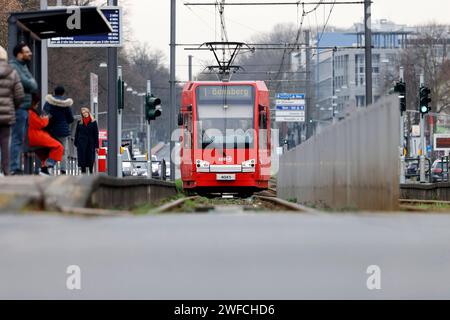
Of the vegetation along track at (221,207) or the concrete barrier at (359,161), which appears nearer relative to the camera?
the vegetation along track at (221,207)

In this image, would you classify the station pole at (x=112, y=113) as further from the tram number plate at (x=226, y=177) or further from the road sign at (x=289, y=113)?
the road sign at (x=289, y=113)

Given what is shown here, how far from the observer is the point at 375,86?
Result: 182375 millimetres

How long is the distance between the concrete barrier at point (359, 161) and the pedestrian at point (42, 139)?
165 inches

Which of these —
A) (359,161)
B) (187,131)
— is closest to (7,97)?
(359,161)

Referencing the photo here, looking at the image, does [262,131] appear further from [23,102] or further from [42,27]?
[23,102]

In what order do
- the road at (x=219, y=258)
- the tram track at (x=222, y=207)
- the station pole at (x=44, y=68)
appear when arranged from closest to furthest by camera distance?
the road at (x=219, y=258), the tram track at (x=222, y=207), the station pole at (x=44, y=68)

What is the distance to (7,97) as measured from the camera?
14664 millimetres

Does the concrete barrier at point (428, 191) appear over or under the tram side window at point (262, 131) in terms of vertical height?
under

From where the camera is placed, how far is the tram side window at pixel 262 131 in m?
35.9

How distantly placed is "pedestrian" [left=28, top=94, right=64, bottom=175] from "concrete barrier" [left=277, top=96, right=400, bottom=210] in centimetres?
419

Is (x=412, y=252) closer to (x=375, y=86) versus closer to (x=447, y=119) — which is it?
(x=447, y=119)

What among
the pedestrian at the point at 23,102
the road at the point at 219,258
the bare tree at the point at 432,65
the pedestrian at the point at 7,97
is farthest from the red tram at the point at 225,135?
the bare tree at the point at 432,65
